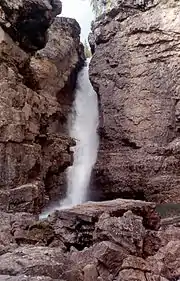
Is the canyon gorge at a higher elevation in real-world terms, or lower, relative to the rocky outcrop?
higher

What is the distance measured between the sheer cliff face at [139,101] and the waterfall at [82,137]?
895 millimetres

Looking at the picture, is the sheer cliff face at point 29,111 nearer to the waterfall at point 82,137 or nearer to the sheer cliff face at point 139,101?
the waterfall at point 82,137

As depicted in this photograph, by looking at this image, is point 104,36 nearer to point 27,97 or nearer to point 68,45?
point 68,45

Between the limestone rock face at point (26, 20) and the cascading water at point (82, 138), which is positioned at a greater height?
the limestone rock face at point (26, 20)

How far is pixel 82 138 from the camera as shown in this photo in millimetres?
23172

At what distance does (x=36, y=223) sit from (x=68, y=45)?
15.9 m

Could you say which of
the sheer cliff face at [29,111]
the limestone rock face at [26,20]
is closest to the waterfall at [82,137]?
the sheer cliff face at [29,111]

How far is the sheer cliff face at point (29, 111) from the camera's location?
14695 mm

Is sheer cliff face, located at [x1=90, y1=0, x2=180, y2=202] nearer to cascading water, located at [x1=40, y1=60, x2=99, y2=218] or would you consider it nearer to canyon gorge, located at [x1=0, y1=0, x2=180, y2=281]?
canyon gorge, located at [x1=0, y1=0, x2=180, y2=281]

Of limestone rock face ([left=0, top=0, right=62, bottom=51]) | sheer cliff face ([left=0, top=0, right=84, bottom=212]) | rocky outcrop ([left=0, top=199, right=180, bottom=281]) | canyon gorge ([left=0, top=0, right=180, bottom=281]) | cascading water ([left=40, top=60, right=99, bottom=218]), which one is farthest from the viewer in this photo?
cascading water ([left=40, top=60, right=99, bottom=218])

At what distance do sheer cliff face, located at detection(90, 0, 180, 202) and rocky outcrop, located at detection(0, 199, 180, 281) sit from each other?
9.12 meters

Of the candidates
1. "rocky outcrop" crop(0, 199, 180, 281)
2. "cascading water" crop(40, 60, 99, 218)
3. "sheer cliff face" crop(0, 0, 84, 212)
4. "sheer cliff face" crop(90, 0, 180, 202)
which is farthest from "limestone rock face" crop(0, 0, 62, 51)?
"rocky outcrop" crop(0, 199, 180, 281)

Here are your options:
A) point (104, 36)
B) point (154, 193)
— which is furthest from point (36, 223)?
point (104, 36)

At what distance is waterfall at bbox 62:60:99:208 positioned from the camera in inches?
838
